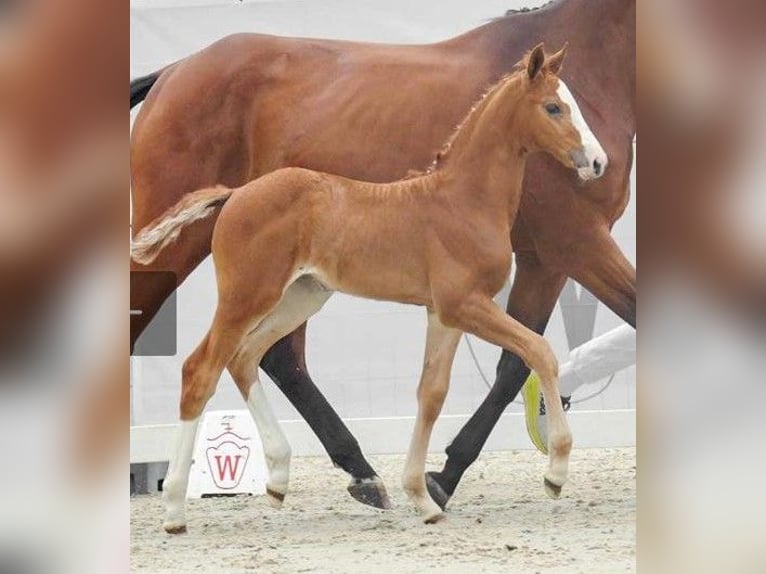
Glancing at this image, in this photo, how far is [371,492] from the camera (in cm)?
232

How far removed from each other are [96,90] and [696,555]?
0.79m

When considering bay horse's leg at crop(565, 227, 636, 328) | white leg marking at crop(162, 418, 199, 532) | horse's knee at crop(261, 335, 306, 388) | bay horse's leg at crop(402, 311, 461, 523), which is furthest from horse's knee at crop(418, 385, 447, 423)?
white leg marking at crop(162, 418, 199, 532)

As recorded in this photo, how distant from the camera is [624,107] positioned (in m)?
2.23

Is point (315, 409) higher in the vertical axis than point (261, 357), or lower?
lower

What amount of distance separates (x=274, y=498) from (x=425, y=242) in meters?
0.66

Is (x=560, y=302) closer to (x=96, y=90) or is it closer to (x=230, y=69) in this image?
(x=230, y=69)

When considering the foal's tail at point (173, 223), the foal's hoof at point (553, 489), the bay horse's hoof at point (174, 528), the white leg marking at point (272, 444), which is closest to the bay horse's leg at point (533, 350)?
the foal's hoof at point (553, 489)

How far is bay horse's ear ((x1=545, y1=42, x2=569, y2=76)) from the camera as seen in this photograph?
7.24ft

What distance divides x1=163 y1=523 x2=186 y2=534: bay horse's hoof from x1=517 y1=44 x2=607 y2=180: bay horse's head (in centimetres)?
110

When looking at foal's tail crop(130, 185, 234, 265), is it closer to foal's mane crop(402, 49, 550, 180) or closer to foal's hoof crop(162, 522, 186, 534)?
foal's mane crop(402, 49, 550, 180)

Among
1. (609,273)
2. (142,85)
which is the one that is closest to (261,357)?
(142,85)

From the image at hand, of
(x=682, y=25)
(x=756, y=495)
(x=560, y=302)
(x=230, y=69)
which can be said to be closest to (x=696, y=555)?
(x=756, y=495)

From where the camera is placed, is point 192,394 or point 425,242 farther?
point 192,394

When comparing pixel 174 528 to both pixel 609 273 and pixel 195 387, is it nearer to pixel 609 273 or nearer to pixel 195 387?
pixel 195 387
